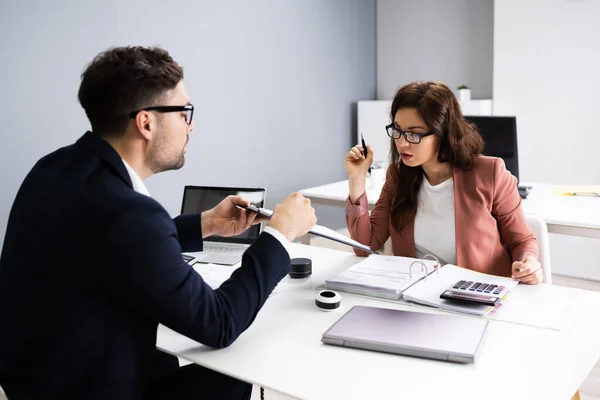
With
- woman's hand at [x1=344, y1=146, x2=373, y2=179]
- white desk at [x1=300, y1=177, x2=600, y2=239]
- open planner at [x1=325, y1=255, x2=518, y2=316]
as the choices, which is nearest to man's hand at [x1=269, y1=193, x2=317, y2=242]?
open planner at [x1=325, y1=255, x2=518, y2=316]

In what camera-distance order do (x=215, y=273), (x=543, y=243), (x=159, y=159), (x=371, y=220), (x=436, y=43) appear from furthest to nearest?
(x=436, y=43), (x=371, y=220), (x=543, y=243), (x=215, y=273), (x=159, y=159)

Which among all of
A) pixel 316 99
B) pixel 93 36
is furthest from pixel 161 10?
pixel 316 99

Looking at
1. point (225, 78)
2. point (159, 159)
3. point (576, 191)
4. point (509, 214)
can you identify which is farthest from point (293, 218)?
point (225, 78)

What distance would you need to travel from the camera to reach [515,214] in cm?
203

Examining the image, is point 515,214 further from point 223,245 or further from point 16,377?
point 16,377

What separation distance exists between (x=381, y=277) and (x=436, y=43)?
386cm

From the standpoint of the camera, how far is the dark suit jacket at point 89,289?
3.73ft

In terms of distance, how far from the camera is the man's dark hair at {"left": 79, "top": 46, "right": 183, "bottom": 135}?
1.27 m

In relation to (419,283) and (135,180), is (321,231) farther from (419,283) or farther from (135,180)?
(135,180)

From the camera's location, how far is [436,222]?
2.13 m

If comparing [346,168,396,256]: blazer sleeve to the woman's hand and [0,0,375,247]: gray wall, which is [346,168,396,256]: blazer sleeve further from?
[0,0,375,247]: gray wall

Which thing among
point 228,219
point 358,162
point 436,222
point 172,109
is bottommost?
point 436,222

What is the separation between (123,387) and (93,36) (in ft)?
8.69

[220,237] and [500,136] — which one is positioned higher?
[500,136]
